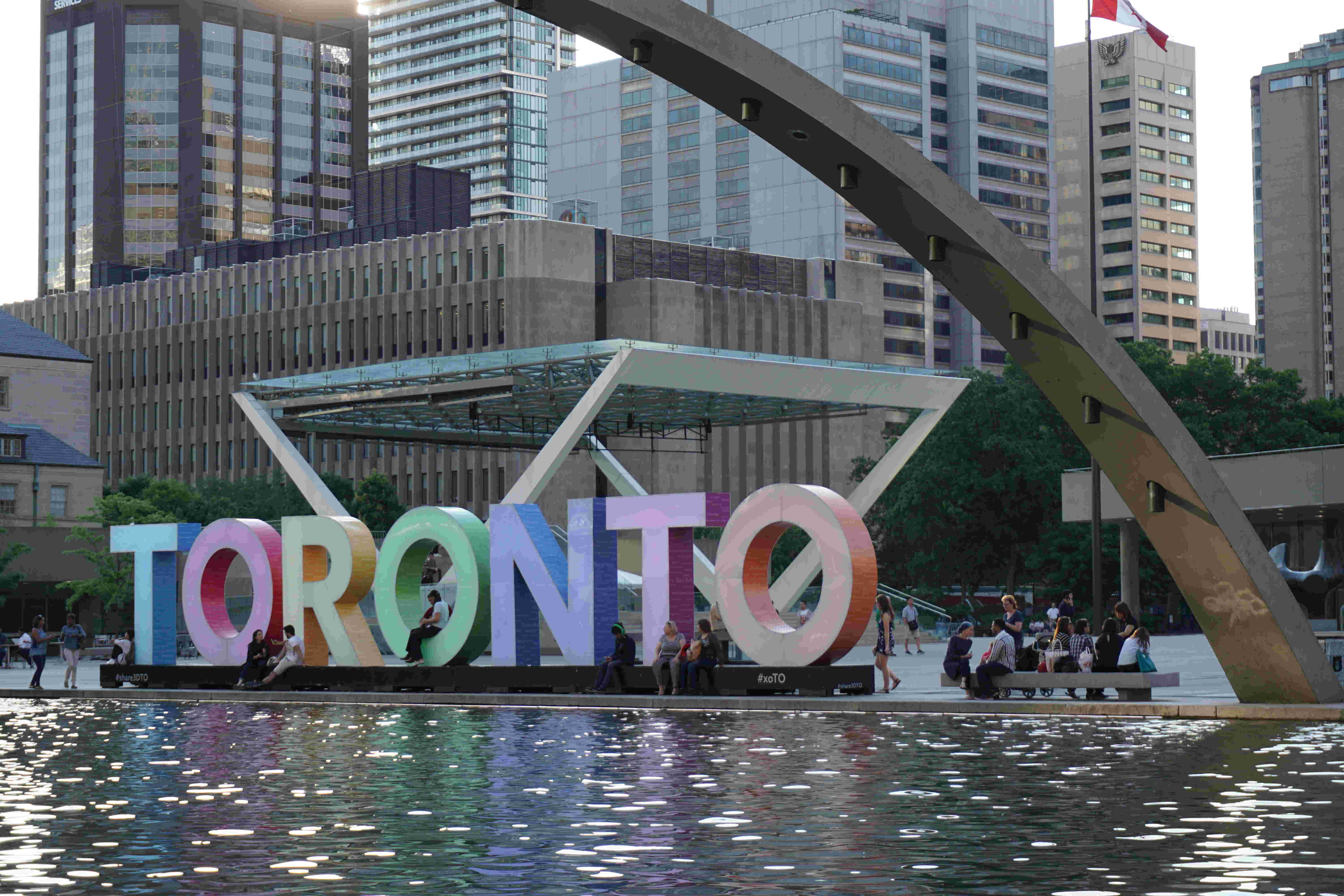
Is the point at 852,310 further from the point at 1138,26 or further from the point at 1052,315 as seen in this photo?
the point at 1052,315

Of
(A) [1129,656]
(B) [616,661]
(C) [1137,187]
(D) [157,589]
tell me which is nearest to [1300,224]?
(C) [1137,187]

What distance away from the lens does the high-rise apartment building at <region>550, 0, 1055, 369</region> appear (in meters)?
136

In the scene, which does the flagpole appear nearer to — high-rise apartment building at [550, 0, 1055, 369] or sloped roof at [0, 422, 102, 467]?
sloped roof at [0, 422, 102, 467]

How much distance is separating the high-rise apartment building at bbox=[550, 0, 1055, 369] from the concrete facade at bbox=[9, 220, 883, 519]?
58.2 feet

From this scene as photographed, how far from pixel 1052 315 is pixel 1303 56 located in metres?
149

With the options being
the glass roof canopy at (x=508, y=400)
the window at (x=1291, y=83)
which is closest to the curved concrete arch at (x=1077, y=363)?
the glass roof canopy at (x=508, y=400)

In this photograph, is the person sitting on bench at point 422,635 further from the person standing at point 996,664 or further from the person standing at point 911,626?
the person standing at point 911,626

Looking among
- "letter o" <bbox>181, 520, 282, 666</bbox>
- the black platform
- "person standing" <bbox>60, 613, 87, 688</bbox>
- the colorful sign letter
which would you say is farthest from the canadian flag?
"person standing" <bbox>60, 613, 87, 688</bbox>

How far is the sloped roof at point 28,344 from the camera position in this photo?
287 feet

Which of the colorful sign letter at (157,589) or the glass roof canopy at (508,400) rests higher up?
the glass roof canopy at (508,400)

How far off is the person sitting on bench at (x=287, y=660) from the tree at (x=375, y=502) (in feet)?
178

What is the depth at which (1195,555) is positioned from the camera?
21.7 meters

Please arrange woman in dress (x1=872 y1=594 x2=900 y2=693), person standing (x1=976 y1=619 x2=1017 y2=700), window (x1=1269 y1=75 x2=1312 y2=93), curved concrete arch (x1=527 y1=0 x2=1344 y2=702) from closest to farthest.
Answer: curved concrete arch (x1=527 y1=0 x2=1344 y2=702) → person standing (x1=976 y1=619 x2=1017 y2=700) → woman in dress (x1=872 y1=594 x2=900 y2=693) → window (x1=1269 y1=75 x2=1312 y2=93)

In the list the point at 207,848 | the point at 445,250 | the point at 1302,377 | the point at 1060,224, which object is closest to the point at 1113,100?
the point at 1060,224
